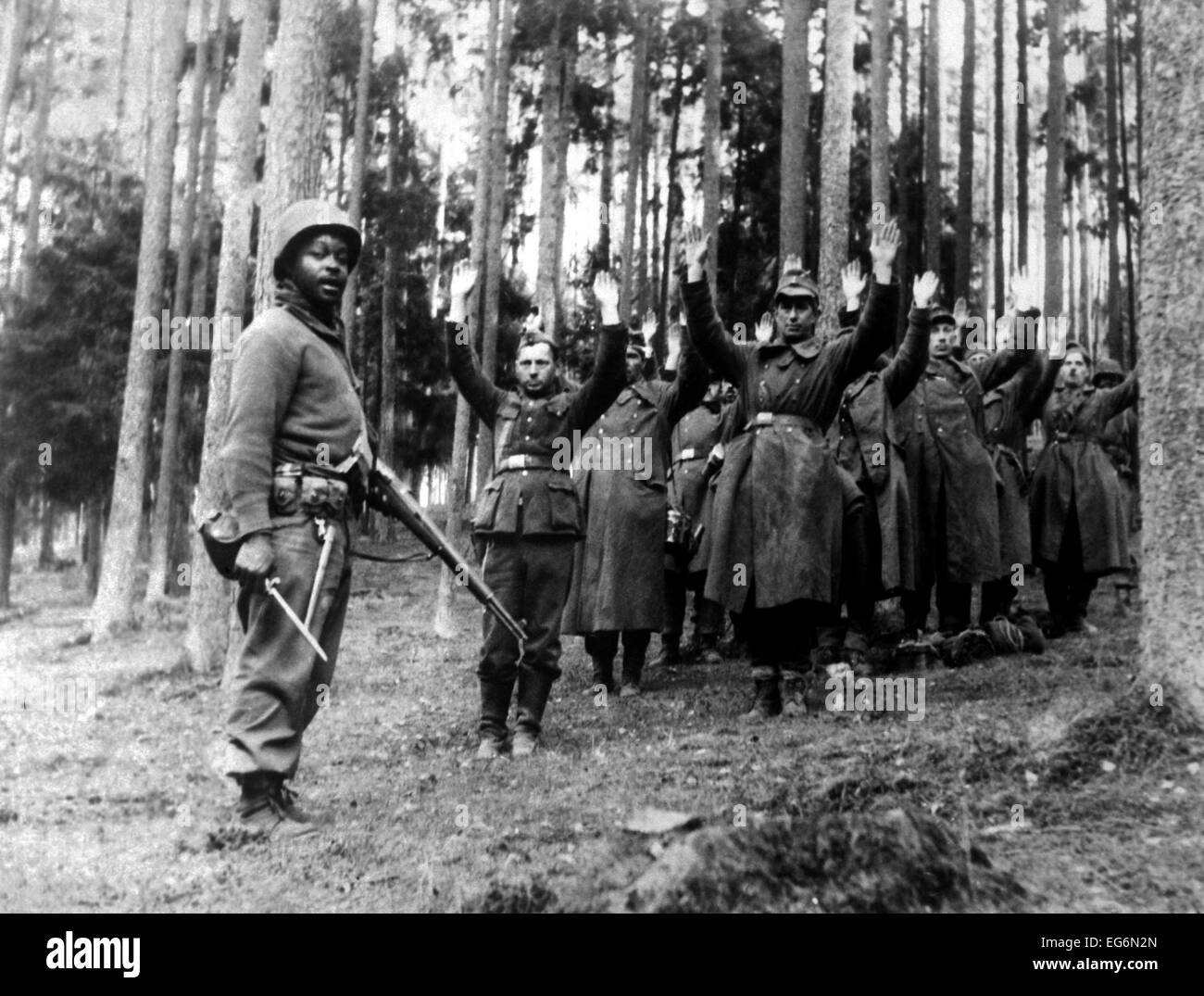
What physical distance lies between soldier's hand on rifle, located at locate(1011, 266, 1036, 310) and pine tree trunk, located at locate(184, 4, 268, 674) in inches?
218

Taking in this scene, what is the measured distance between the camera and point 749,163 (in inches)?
844

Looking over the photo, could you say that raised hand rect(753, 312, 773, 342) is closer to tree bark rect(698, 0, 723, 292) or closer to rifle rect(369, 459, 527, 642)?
rifle rect(369, 459, 527, 642)

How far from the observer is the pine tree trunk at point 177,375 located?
14617 mm

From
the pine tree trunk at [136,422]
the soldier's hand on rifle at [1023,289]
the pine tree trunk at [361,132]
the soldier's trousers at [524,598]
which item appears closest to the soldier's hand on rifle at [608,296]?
the soldier's trousers at [524,598]

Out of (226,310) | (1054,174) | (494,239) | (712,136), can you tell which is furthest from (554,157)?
(1054,174)

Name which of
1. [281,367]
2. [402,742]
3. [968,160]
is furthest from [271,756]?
[968,160]

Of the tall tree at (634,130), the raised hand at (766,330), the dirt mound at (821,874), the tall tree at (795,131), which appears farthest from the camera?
the tall tree at (634,130)

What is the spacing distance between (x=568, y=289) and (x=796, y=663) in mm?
17812

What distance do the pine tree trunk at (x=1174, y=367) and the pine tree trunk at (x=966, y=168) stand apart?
1290cm

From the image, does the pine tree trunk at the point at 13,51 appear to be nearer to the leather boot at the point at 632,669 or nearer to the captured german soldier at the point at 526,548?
the captured german soldier at the point at 526,548

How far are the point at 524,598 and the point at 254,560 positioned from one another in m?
1.96

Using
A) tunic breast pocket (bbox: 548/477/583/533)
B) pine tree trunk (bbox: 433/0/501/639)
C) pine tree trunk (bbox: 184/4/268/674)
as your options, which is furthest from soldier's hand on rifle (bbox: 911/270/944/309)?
pine tree trunk (bbox: 433/0/501/639)

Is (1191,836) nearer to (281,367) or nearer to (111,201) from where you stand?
(281,367)

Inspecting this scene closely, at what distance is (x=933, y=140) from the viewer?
18.4 meters
